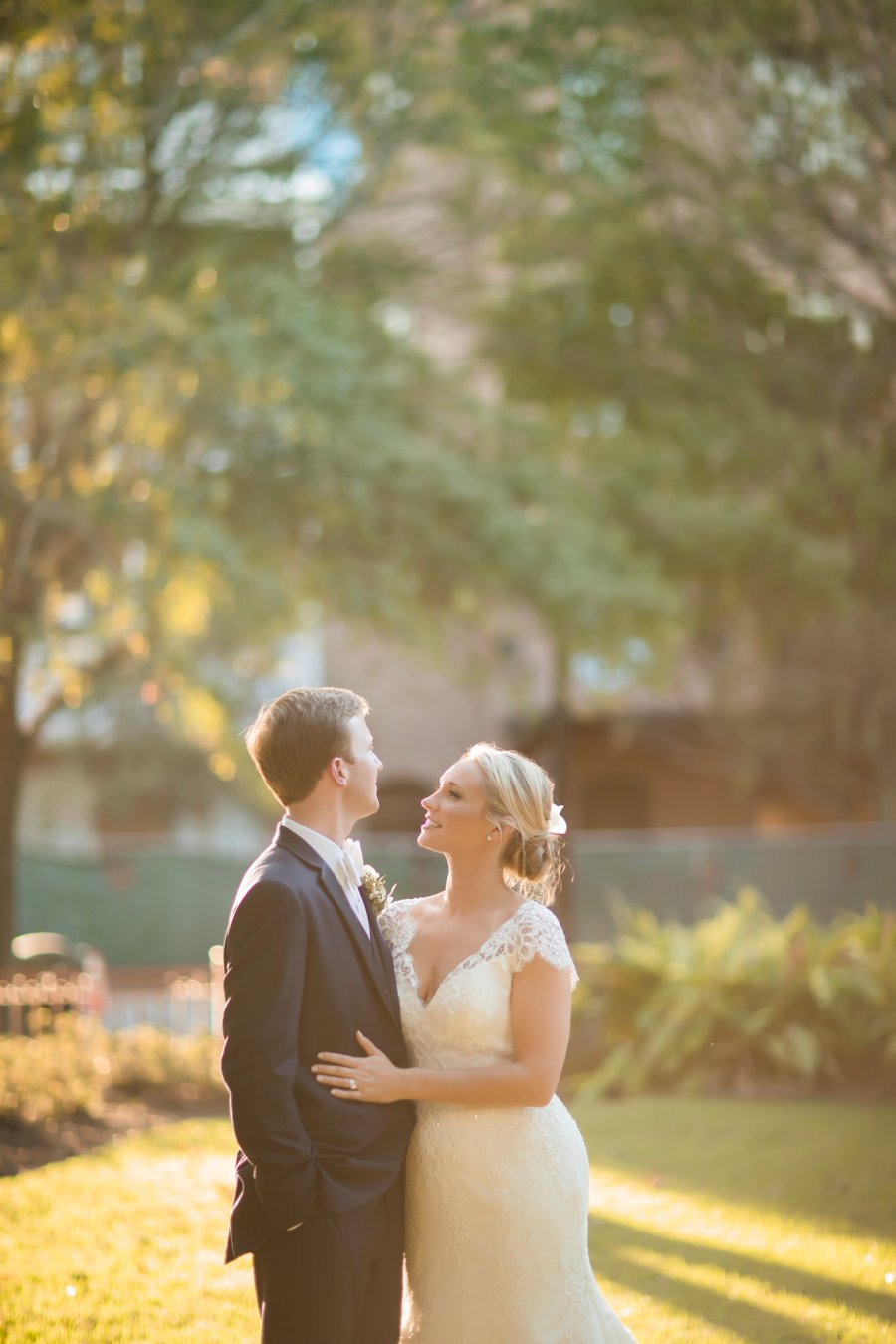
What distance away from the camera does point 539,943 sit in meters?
4.00

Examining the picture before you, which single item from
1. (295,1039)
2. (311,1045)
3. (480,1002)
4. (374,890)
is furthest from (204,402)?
(295,1039)

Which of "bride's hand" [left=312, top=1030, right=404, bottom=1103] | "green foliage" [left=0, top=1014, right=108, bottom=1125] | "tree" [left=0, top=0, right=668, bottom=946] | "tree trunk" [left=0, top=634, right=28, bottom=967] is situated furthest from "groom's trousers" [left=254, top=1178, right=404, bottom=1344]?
"tree trunk" [left=0, top=634, right=28, bottom=967]

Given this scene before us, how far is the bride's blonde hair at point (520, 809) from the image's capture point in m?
4.16

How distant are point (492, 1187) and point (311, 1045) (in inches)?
32.5

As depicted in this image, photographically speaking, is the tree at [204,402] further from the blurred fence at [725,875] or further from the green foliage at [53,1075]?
the blurred fence at [725,875]

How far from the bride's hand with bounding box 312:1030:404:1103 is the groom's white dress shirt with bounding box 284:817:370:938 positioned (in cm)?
34

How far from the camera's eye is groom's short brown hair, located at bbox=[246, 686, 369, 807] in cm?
376

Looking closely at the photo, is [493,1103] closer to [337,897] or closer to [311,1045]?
[311,1045]

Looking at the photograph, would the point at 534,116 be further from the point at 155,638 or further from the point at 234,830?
the point at 234,830

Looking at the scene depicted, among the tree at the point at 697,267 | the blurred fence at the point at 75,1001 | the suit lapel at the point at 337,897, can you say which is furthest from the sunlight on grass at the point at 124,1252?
the tree at the point at 697,267

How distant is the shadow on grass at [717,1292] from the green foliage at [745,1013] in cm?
379

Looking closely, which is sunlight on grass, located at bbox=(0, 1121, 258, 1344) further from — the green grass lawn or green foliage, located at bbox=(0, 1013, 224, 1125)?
green foliage, located at bbox=(0, 1013, 224, 1125)

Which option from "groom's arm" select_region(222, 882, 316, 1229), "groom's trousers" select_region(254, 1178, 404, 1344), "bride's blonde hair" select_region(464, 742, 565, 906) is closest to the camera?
"groom's arm" select_region(222, 882, 316, 1229)

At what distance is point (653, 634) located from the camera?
57.9 ft
